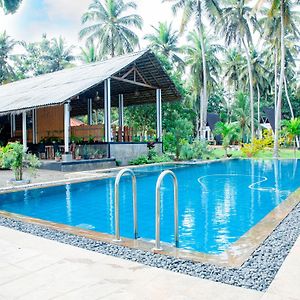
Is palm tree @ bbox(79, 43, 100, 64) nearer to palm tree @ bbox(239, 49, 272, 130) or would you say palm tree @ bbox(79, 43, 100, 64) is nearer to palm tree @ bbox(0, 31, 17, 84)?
palm tree @ bbox(0, 31, 17, 84)

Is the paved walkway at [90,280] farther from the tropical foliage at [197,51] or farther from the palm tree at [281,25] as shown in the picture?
the palm tree at [281,25]

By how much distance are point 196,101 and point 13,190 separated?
108ft

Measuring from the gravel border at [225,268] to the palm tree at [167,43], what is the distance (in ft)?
93.0

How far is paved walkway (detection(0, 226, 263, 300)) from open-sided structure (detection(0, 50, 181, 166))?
10313 mm

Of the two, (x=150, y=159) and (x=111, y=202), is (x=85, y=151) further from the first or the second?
(x=111, y=202)

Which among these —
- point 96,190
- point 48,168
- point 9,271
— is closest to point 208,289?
point 9,271

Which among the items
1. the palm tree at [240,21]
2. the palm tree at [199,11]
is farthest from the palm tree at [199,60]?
the palm tree at [199,11]

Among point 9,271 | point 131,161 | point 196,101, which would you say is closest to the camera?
point 9,271

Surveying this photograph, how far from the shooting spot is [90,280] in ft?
9.78

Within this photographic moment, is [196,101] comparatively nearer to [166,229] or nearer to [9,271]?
[166,229]

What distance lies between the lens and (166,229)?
557cm

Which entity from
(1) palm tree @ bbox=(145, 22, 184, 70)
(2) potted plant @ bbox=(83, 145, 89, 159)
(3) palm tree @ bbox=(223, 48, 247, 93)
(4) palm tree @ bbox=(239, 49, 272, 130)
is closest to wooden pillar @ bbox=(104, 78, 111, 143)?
(2) potted plant @ bbox=(83, 145, 89, 159)

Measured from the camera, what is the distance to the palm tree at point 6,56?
34781 millimetres

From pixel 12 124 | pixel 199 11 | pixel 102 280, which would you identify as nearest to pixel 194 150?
pixel 199 11
